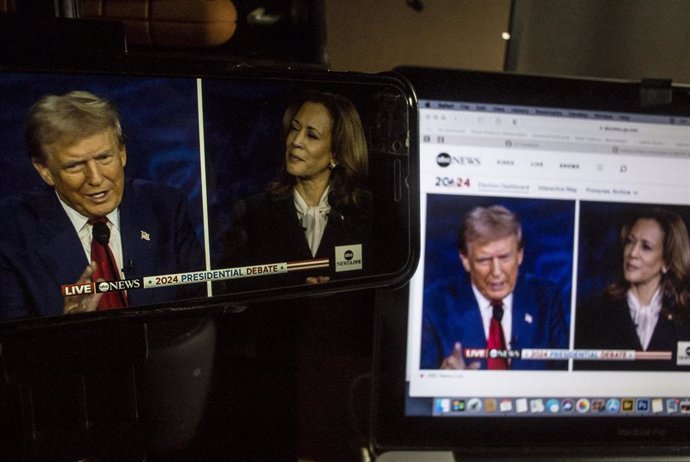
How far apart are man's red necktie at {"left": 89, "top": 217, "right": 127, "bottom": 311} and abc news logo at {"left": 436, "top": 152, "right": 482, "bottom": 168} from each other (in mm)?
227

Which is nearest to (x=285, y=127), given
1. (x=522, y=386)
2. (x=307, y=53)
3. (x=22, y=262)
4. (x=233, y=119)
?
(x=233, y=119)

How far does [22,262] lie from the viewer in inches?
11.1

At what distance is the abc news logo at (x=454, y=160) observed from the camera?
1.30 ft

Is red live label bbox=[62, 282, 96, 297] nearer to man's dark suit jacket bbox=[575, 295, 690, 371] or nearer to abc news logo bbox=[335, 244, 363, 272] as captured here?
Answer: abc news logo bbox=[335, 244, 363, 272]

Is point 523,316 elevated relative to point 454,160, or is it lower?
lower

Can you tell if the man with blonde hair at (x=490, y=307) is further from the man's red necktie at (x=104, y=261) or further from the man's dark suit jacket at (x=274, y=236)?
the man's red necktie at (x=104, y=261)

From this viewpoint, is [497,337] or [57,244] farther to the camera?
[497,337]

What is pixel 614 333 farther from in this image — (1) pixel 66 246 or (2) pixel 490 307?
(1) pixel 66 246

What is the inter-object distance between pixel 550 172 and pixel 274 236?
215 mm

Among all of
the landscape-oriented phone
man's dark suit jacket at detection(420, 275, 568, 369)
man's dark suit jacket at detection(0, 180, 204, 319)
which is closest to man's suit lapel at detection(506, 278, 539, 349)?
man's dark suit jacket at detection(420, 275, 568, 369)

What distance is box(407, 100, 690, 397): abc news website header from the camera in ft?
1.30

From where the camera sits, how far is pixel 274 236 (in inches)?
13.1

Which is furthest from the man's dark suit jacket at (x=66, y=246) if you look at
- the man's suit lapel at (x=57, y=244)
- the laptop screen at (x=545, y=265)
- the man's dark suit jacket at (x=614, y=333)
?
the man's dark suit jacket at (x=614, y=333)

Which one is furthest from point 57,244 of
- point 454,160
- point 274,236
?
point 454,160
